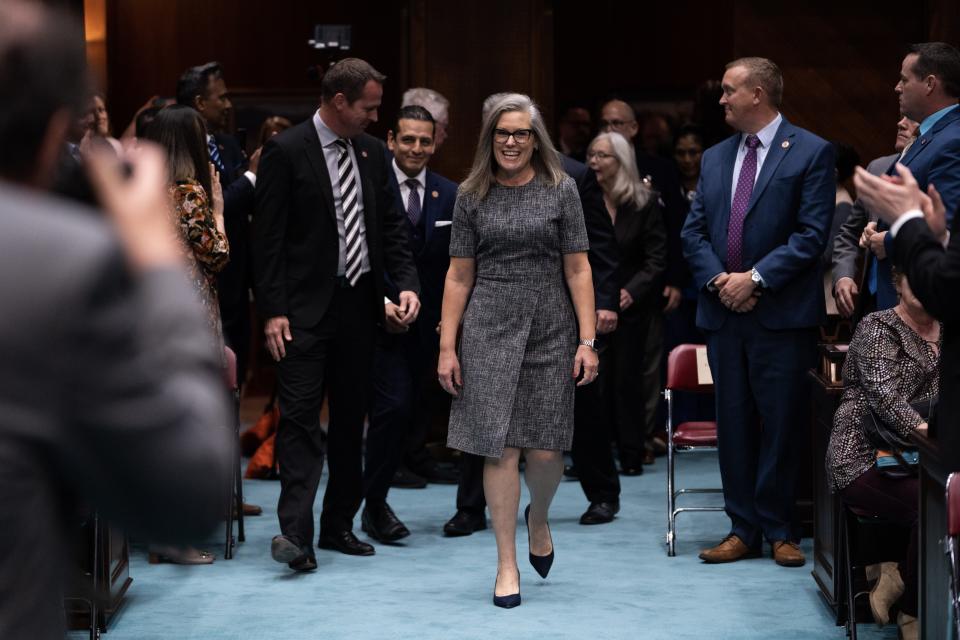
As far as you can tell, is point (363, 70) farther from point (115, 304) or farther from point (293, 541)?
point (115, 304)

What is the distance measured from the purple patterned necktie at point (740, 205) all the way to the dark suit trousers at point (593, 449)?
0.89 meters

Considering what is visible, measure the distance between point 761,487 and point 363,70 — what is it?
223cm

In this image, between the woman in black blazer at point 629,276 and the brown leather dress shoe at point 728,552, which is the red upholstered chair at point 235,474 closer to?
the brown leather dress shoe at point 728,552

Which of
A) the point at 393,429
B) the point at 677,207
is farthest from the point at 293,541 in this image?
the point at 677,207

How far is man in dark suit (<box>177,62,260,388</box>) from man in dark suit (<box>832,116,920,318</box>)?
2585 millimetres

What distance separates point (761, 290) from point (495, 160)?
1236 mm

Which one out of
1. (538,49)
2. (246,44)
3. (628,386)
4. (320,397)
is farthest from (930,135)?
(246,44)

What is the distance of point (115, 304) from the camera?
3.93 ft

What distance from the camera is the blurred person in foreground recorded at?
1191 mm

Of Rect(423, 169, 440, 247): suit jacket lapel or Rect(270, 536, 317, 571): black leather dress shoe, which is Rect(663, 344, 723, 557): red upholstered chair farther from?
Rect(270, 536, 317, 571): black leather dress shoe

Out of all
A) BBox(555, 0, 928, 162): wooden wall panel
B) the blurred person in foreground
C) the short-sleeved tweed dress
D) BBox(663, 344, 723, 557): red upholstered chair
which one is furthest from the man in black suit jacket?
BBox(555, 0, 928, 162): wooden wall panel

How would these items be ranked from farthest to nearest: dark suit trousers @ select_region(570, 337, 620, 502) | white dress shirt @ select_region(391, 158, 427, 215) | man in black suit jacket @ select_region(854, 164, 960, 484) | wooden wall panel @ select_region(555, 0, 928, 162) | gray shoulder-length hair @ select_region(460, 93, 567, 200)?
1. wooden wall panel @ select_region(555, 0, 928, 162)
2. white dress shirt @ select_region(391, 158, 427, 215)
3. dark suit trousers @ select_region(570, 337, 620, 502)
4. gray shoulder-length hair @ select_region(460, 93, 567, 200)
5. man in black suit jacket @ select_region(854, 164, 960, 484)

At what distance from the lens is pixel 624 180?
7.61m

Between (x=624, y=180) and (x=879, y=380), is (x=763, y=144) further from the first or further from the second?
(x=624, y=180)
